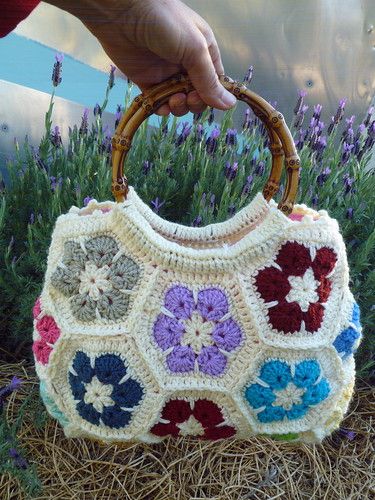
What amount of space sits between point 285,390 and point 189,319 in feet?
0.66

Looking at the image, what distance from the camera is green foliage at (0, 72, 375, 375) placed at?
5.20 feet

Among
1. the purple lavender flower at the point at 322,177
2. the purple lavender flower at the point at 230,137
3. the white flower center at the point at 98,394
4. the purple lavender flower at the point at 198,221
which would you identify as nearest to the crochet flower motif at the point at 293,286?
the white flower center at the point at 98,394

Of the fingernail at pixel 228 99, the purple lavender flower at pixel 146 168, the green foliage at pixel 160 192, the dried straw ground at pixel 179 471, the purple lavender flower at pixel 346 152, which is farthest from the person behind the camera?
the purple lavender flower at pixel 346 152

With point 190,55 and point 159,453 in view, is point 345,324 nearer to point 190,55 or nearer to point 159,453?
point 190,55

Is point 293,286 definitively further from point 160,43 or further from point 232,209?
point 232,209

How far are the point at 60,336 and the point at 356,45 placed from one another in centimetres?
230

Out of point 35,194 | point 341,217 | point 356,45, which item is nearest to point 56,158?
point 35,194

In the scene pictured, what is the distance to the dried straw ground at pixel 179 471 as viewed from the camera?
1.45 m

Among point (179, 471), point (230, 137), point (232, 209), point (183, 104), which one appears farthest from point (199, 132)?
point (179, 471)

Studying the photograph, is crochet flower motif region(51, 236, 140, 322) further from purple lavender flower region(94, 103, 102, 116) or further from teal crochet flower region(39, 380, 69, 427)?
purple lavender flower region(94, 103, 102, 116)

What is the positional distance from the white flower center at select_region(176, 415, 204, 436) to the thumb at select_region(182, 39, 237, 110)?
529 mm

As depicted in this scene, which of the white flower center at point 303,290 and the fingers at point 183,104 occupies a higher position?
the fingers at point 183,104

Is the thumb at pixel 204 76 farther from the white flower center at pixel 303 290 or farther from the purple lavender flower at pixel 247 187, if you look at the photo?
the purple lavender flower at pixel 247 187

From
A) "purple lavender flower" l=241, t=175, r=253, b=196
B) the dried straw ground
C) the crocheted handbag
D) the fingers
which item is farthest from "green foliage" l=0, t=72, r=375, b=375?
the crocheted handbag
